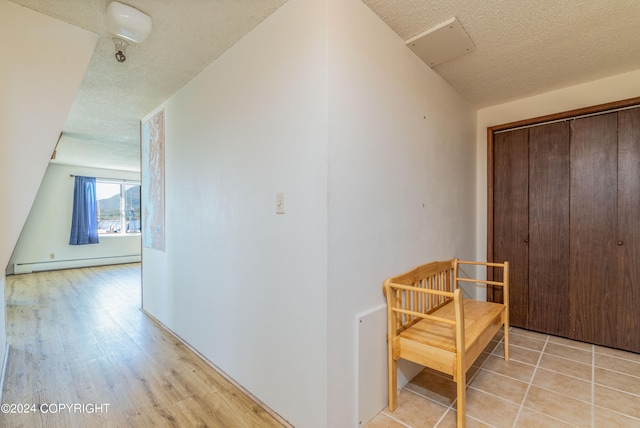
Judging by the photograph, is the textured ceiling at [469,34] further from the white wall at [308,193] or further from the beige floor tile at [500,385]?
the beige floor tile at [500,385]

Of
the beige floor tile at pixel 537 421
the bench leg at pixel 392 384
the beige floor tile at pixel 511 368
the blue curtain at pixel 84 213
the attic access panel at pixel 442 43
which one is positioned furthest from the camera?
the blue curtain at pixel 84 213

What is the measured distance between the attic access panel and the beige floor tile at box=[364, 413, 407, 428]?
2355 mm

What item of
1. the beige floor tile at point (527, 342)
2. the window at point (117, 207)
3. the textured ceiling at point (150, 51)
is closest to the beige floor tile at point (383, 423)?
the beige floor tile at point (527, 342)

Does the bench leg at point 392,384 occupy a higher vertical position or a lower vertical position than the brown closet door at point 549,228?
lower

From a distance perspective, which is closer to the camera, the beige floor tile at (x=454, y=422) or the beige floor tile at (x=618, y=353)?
the beige floor tile at (x=454, y=422)

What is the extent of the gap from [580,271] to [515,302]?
24.9 inches

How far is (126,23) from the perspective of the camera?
5.44 feet

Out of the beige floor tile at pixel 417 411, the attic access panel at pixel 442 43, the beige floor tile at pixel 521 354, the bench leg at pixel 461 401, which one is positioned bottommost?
the beige floor tile at pixel 417 411

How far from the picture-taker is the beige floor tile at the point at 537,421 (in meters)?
1.58

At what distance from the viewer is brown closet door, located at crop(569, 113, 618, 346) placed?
8.13 ft

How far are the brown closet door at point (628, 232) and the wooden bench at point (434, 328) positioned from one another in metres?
1.14

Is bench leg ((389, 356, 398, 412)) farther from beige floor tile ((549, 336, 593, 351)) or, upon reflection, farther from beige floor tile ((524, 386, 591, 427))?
beige floor tile ((549, 336, 593, 351))

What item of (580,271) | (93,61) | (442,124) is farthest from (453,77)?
(93,61)

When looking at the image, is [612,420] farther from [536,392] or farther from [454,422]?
[454,422]
